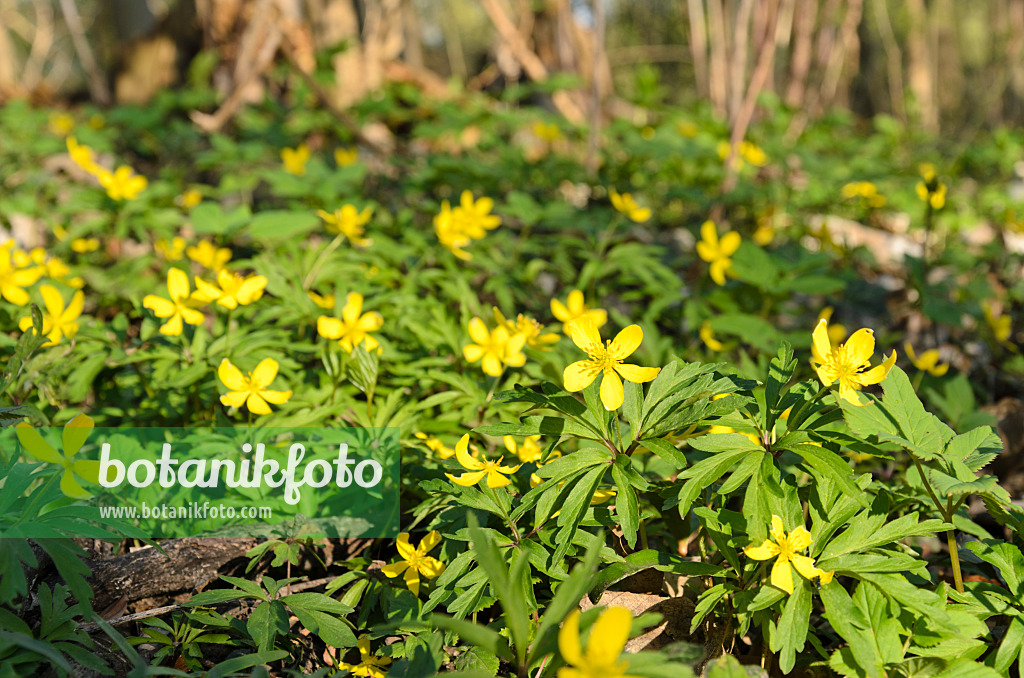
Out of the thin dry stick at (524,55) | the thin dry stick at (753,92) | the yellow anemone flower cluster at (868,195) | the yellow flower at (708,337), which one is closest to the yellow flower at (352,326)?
the yellow flower at (708,337)

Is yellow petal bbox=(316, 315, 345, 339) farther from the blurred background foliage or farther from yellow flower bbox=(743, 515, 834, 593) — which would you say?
the blurred background foliage

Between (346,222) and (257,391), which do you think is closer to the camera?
(257,391)

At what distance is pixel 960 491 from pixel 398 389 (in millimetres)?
1381

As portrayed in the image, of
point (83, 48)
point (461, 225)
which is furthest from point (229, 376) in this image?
point (83, 48)

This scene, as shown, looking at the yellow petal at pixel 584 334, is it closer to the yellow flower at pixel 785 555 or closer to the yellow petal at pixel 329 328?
the yellow flower at pixel 785 555

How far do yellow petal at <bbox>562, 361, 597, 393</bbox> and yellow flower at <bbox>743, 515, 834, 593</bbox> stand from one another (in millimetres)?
460

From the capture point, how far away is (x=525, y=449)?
65.7 inches

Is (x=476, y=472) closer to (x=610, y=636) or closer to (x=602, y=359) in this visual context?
(x=602, y=359)

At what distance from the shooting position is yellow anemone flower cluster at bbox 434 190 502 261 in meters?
2.58

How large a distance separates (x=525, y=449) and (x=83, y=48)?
20.4 ft

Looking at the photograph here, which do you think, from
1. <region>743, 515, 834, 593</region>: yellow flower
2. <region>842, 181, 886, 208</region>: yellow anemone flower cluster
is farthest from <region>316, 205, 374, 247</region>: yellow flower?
<region>842, 181, 886, 208</region>: yellow anemone flower cluster

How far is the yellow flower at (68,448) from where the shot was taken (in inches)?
48.9

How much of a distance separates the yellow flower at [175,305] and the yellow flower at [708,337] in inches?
68.3

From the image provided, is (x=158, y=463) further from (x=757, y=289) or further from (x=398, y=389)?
(x=757, y=289)
